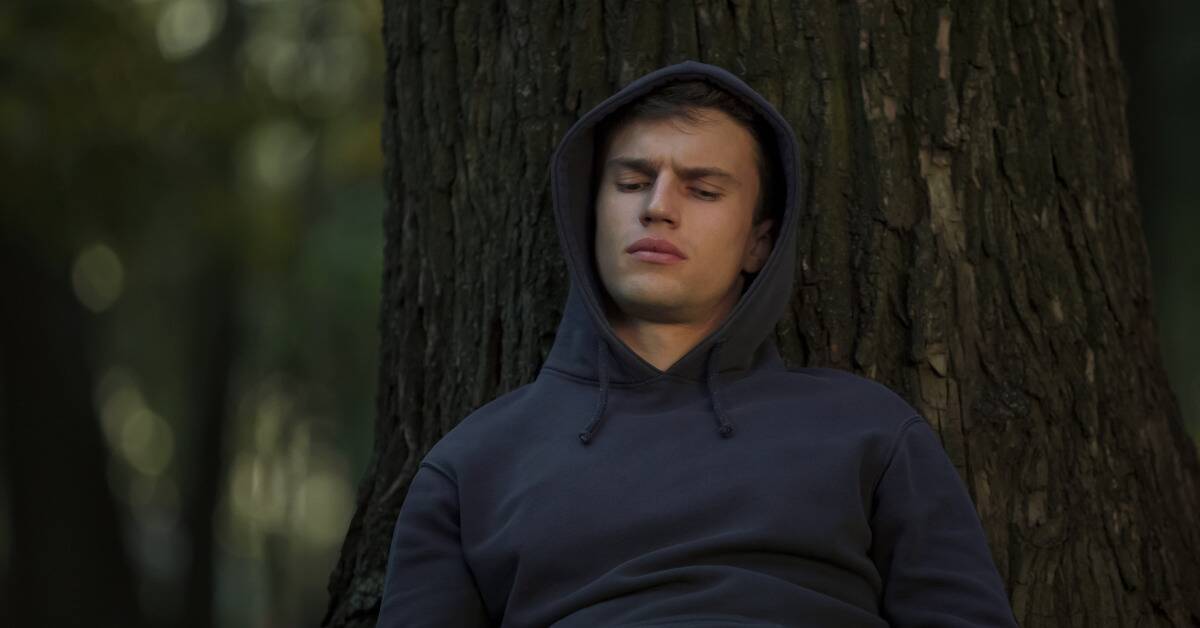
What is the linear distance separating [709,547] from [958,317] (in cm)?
110

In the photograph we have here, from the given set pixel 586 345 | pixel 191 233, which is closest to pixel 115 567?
pixel 191 233

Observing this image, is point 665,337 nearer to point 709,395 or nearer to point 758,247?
point 709,395

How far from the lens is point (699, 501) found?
3.22m

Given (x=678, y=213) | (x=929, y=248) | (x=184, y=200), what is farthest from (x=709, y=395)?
(x=184, y=200)

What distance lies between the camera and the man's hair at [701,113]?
3590 millimetres

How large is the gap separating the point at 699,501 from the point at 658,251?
59 centimetres

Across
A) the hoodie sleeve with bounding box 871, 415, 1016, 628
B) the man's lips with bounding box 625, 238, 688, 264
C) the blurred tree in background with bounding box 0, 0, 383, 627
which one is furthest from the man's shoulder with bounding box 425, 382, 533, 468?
the blurred tree in background with bounding box 0, 0, 383, 627

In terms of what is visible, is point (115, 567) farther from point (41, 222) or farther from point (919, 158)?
point (919, 158)

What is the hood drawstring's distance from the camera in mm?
3361

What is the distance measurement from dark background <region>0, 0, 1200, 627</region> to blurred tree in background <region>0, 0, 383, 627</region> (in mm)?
19

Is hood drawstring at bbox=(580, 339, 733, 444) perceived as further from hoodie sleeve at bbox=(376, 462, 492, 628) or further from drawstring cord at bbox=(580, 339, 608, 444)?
hoodie sleeve at bbox=(376, 462, 492, 628)

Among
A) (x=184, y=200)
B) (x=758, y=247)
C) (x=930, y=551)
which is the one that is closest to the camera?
(x=930, y=551)

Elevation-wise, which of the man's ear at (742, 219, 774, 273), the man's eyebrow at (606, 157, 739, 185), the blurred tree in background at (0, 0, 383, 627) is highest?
the man's eyebrow at (606, 157, 739, 185)

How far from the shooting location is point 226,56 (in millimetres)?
14555
